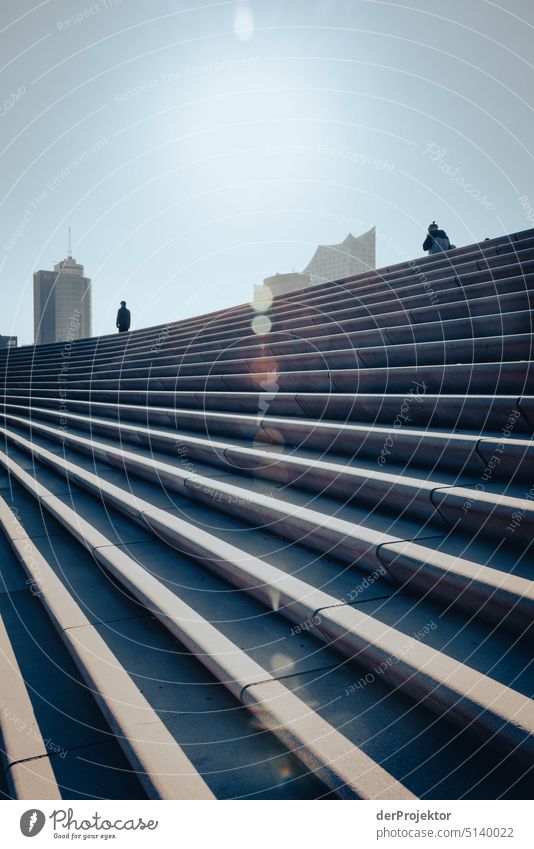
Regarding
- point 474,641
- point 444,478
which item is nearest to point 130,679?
point 474,641

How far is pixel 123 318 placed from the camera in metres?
17.3

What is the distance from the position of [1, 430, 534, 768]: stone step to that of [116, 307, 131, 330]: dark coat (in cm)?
1468

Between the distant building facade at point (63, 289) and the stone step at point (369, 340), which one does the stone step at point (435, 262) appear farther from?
the distant building facade at point (63, 289)

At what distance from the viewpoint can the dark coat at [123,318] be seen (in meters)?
17.3

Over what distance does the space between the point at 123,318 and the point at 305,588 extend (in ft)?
52.1

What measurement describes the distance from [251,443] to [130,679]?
2877 mm

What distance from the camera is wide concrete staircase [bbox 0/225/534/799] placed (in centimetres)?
179

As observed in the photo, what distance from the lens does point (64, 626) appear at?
272 centimetres

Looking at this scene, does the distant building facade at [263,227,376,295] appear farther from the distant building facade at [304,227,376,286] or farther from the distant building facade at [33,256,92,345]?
the distant building facade at [33,256,92,345]

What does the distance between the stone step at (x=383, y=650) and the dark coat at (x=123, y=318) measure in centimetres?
1468

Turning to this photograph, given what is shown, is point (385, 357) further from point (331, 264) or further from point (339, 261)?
point (331, 264)

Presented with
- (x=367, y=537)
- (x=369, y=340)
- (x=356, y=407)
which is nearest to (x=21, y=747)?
(x=367, y=537)
